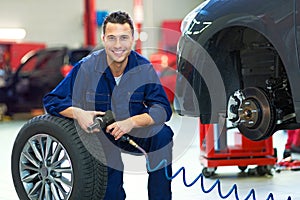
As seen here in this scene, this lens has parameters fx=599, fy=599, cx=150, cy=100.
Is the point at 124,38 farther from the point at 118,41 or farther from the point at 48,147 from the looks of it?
the point at 48,147

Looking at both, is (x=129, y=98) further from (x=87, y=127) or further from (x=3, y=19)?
(x=3, y=19)

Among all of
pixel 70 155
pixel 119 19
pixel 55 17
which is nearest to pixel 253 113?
pixel 119 19

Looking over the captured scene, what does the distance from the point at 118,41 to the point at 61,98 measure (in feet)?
1.41

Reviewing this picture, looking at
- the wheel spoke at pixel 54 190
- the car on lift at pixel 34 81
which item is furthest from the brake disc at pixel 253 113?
the car on lift at pixel 34 81

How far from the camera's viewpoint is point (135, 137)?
3.22m

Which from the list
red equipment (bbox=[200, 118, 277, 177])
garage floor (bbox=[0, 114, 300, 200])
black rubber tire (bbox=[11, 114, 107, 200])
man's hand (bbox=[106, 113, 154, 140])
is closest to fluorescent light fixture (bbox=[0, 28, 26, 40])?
garage floor (bbox=[0, 114, 300, 200])

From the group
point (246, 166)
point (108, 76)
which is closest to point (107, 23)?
point (108, 76)

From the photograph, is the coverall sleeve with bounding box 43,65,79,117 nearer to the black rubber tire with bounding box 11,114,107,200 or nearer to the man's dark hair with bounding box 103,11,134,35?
the black rubber tire with bounding box 11,114,107,200

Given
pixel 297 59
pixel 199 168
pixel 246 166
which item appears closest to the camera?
pixel 297 59

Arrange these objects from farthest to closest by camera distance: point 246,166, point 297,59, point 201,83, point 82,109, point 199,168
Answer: point 199,168 < point 246,166 < point 201,83 < point 82,109 < point 297,59

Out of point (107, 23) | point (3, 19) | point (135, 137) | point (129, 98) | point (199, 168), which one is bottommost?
point (199, 168)

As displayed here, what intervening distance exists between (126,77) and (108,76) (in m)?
0.10

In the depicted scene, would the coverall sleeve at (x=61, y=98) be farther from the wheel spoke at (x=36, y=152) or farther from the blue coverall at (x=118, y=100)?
the wheel spoke at (x=36, y=152)

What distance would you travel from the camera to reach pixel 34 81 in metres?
11.3
